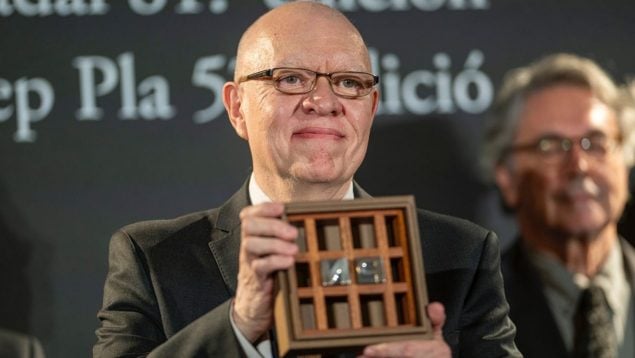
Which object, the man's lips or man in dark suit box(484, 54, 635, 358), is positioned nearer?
the man's lips

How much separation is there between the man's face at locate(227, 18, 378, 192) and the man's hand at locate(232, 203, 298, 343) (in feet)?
1.95

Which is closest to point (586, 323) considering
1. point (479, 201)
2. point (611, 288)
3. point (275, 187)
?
point (611, 288)

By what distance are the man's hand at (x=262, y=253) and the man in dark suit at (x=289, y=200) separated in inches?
15.0

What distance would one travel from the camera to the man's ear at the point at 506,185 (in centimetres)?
360

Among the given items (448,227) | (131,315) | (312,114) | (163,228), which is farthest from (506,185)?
(131,315)

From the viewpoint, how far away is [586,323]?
351 cm

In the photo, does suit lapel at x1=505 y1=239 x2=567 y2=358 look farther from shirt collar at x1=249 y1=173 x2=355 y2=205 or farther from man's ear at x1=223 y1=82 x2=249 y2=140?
man's ear at x1=223 y1=82 x2=249 y2=140

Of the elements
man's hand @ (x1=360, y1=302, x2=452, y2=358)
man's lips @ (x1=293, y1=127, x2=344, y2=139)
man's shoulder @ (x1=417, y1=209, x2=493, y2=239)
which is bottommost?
man's hand @ (x1=360, y1=302, x2=452, y2=358)

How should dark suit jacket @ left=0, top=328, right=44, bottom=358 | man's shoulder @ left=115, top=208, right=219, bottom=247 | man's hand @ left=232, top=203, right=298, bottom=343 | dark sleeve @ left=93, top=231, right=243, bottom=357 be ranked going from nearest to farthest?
man's hand @ left=232, top=203, right=298, bottom=343 < dark sleeve @ left=93, top=231, right=243, bottom=357 < man's shoulder @ left=115, top=208, right=219, bottom=247 < dark suit jacket @ left=0, top=328, right=44, bottom=358

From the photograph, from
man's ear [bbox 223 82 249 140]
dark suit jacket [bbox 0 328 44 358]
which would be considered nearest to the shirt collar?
man's ear [bbox 223 82 249 140]

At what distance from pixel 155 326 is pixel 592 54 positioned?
1816 millimetres

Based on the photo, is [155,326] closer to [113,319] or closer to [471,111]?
[113,319]

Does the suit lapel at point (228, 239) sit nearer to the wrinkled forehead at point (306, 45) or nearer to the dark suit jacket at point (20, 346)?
the wrinkled forehead at point (306, 45)

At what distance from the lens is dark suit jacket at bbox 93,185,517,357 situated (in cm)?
256
